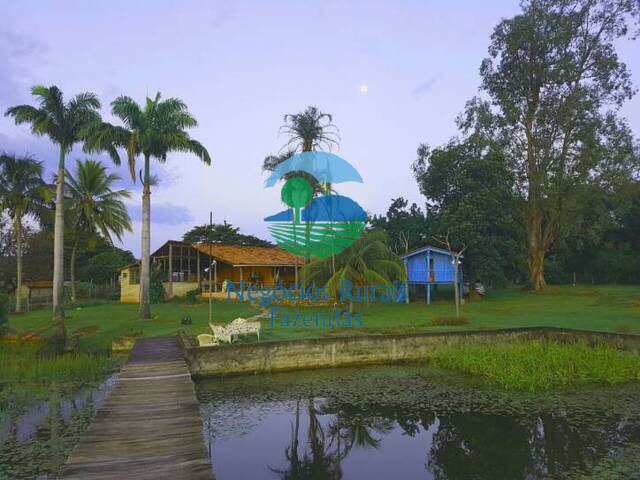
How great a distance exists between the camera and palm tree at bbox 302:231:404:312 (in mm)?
22016

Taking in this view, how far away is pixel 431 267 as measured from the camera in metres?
31.7

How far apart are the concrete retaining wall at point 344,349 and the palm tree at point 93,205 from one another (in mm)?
24571

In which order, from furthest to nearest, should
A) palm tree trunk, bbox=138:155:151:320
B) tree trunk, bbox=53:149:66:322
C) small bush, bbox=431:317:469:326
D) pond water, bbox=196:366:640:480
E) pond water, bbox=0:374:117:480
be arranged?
tree trunk, bbox=53:149:66:322 < palm tree trunk, bbox=138:155:151:320 < small bush, bbox=431:317:469:326 < pond water, bbox=196:366:640:480 < pond water, bbox=0:374:117:480

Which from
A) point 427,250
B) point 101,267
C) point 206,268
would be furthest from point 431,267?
point 101,267

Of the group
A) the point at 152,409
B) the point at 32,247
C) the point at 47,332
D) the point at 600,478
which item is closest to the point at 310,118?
the point at 47,332

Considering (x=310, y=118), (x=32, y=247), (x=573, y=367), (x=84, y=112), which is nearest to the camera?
(x=573, y=367)

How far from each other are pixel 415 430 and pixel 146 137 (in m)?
18.3

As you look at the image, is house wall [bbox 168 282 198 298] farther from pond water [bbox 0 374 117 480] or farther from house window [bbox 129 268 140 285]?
pond water [bbox 0 374 117 480]

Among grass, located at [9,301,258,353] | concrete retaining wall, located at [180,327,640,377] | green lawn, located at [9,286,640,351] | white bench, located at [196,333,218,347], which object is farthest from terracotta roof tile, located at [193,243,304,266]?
white bench, located at [196,333,218,347]

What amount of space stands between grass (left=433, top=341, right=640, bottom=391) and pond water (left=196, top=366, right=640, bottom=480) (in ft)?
2.00

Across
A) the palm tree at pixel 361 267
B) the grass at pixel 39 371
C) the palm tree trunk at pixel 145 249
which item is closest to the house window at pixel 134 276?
the palm tree trunk at pixel 145 249

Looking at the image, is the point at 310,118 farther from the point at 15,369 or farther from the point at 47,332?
the point at 15,369

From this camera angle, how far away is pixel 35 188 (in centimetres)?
3122

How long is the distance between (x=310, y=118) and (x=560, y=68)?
1969cm
